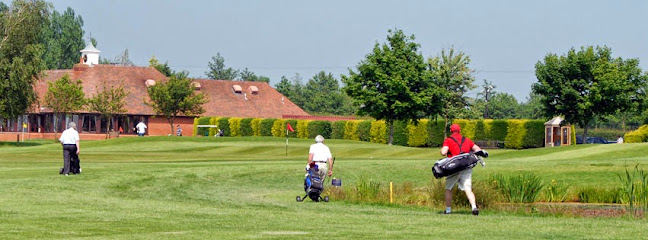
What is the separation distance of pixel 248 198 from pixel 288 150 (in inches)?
1563

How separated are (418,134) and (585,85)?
1412 centimetres

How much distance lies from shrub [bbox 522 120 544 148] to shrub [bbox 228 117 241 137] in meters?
32.1

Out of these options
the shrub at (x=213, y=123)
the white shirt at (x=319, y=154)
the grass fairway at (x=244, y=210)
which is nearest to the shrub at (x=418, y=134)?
the shrub at (x=213, y=123)

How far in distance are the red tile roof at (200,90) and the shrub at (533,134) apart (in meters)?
38.4

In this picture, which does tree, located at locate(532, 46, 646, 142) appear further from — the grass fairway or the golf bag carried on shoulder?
Result: the golf bag carried on shoulder

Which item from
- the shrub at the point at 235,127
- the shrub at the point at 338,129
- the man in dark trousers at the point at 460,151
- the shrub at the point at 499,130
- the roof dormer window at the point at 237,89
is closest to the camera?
the man in dark trousers at the point at 460,151

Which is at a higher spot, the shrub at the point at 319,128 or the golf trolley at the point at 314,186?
the shrub at the point at 319,128

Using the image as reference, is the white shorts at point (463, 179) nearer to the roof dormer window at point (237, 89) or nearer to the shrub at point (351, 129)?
the shrub at point (351, 129)

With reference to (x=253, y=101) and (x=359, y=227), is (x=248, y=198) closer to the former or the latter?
(x=359, y=227)

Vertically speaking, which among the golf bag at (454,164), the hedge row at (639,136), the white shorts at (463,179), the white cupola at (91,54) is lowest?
the white shorts at (463,179)

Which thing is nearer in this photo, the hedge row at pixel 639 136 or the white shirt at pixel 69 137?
the white shirt at pixel 69 137

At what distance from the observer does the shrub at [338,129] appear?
9638 centimetres

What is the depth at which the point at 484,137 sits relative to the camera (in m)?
86.9

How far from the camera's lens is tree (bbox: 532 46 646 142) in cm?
8081
